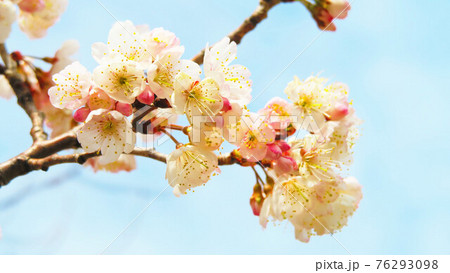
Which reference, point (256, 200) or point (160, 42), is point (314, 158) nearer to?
point (256, 200)

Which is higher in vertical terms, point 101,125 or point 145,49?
point 145,49

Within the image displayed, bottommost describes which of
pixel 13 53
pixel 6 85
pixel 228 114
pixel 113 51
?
pixel 6 85

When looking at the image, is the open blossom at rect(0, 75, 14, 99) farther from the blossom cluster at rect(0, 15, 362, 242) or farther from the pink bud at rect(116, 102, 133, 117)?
the pink bud at rect(116, 102, 133, 117)

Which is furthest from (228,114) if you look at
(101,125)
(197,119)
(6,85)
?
(6,85)

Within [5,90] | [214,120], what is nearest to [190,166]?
[214,120]

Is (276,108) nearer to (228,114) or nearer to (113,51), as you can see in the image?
(228,114)
